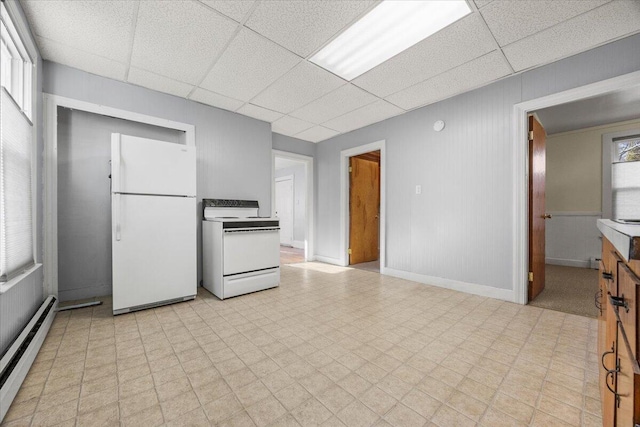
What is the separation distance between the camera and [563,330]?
2055mm

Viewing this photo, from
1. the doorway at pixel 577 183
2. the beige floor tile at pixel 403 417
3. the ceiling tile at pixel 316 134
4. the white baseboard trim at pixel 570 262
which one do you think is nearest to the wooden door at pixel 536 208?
the doorway at pixel 577 183

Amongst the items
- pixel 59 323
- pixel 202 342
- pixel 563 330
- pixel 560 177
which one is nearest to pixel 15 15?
pixel 59 323

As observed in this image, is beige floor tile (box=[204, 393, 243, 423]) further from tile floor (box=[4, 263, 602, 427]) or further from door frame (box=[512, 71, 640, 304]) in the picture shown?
door frame (box=[512, 71, 640, 304])

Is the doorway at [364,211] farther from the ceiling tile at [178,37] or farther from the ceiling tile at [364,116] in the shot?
the ceiling tile at [178,37]

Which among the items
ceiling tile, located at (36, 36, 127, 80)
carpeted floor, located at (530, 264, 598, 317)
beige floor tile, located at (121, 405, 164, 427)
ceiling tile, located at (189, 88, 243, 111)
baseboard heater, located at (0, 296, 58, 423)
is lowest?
carpeted floor, located at (530, 264, 598, 317)

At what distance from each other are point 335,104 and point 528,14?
2.06 meters

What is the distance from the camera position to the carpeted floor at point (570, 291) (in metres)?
2.54

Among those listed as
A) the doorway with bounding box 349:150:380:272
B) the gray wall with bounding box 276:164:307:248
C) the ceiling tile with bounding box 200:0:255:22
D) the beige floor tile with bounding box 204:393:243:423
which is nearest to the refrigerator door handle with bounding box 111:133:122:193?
the ceiling tile with bounding box 200:0:255:22

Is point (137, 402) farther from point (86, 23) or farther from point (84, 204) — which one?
point (86, 23)

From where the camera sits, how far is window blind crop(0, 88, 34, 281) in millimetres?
1513

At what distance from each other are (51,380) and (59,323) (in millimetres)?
990

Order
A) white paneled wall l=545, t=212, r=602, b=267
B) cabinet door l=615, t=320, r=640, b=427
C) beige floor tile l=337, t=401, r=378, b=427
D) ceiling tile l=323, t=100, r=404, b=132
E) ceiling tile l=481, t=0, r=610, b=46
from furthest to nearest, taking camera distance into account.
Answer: white paneled wall l=545, t=212, r=602, b=267, ceiling tile l=323, t=100, r=404, b=132, ceiling tile l=481, t=0, r=610, b=46, beige floor tile l=337, t=401, r=378, b=427, cabinet door l=615, t=320, r=640, b=427

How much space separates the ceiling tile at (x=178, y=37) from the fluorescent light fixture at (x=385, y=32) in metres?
0.89

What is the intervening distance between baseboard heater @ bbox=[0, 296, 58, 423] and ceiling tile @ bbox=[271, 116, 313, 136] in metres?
3.42
